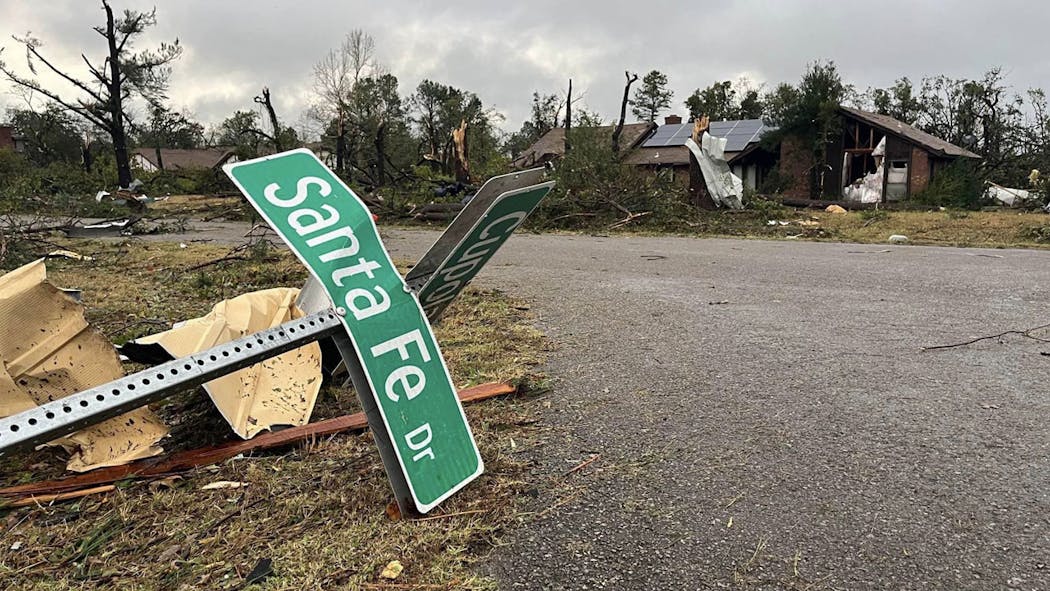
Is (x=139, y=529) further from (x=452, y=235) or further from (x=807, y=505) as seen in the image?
(x=807, y=505)

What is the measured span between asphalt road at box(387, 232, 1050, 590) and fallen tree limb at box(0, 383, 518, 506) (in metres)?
0.87

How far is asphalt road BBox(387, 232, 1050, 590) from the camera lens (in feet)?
5.74

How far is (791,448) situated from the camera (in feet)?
8.09

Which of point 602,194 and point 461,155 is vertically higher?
point 461,155

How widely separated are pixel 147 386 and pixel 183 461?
1.08 meters

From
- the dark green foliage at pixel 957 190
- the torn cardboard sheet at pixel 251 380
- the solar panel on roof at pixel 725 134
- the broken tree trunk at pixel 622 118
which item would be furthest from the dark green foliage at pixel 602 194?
the solar panel on roof at pixel 725 134

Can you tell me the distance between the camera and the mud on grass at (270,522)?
169 centimetres

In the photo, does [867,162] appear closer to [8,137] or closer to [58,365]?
[58,365]

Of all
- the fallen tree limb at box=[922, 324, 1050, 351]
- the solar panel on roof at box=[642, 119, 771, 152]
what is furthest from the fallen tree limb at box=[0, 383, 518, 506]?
the solar panel on roof at box=[642, 119, 771, 152]

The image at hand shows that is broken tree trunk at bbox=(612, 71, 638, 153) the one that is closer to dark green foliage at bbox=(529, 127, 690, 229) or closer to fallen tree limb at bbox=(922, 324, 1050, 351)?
dark green foliage at bbox=(529, 127, 690, 229)

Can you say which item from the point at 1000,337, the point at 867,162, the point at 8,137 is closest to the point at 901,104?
the point at 867,162

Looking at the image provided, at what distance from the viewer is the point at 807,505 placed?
6.71ft

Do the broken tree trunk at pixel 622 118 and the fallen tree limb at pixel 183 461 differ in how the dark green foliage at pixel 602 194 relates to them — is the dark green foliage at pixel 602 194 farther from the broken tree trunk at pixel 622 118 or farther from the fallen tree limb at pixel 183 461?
A: the fallen tree limb at pixel 183 461

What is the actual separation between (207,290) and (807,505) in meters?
5.50
